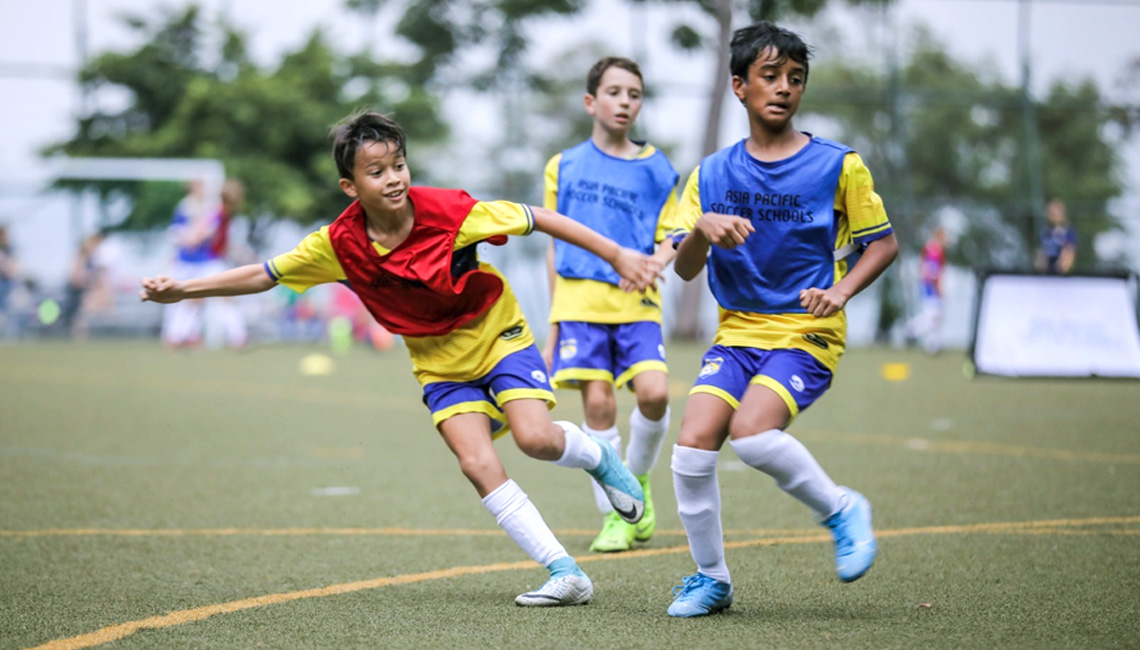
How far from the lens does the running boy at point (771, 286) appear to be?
3.91 meters

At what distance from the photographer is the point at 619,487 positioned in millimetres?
4691

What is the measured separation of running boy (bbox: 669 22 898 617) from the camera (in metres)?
3.91

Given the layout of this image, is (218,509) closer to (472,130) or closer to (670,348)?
(670,348)

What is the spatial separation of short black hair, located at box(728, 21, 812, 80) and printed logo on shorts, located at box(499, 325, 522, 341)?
113 cm

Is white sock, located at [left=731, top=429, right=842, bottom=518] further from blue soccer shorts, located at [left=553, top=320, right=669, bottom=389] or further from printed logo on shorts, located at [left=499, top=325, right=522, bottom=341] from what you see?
blue soccer shorts, located at [left=553, top=320, right=669, bottom=389]

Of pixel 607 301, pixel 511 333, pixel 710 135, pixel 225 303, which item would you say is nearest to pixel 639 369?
pixel 607 301

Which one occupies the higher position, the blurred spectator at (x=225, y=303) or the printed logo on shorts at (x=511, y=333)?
the printed logo on shorts at (x=511, y=333)

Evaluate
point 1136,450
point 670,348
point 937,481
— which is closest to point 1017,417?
point 1136,450

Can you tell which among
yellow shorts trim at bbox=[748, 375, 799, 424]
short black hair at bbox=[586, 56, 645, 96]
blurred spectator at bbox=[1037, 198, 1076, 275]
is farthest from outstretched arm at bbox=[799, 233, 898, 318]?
blurred spectator at bbox=[1037, 198, 1076, 275]

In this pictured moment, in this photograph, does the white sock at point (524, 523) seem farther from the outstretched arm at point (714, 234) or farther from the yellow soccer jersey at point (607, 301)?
the yellow soccer jersey at point (607, 301)

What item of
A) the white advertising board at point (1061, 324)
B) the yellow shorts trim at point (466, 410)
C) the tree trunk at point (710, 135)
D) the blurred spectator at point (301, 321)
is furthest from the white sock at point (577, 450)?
the blurred spectator at point (301, 321)

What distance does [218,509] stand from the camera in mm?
6137

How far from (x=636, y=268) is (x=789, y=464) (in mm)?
819

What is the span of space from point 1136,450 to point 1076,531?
10.1 ft
